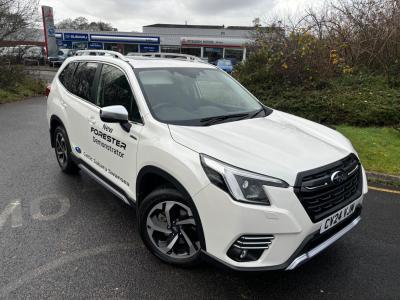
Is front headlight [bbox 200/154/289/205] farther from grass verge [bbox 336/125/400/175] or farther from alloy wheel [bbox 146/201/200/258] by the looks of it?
grass verge [bbox 336/125/400/175]

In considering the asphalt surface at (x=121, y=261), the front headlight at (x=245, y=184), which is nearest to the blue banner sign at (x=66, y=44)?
the asphalt surface at (x=121, y=261)

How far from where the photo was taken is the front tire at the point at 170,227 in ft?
8.95

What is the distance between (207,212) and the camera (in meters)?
2.38

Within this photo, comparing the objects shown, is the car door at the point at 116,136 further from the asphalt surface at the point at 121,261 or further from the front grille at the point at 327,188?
the front grille at the point at 327,188

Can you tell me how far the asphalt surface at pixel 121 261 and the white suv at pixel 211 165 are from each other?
30 cm

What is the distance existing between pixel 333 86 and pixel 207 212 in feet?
26.4

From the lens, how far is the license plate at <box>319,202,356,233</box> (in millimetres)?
2471

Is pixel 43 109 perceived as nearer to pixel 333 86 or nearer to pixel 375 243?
pixel 333 86

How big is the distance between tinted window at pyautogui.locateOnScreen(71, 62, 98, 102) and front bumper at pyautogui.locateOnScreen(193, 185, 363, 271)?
2398 mm

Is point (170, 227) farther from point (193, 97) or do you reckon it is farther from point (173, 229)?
point (193, 97)

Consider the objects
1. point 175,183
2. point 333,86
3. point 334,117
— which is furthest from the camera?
point 333,86

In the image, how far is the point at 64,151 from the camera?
4973mm

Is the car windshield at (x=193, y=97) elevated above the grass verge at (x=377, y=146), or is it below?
above

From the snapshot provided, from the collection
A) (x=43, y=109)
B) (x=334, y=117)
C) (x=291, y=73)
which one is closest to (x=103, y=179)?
(x=334, y=117)
